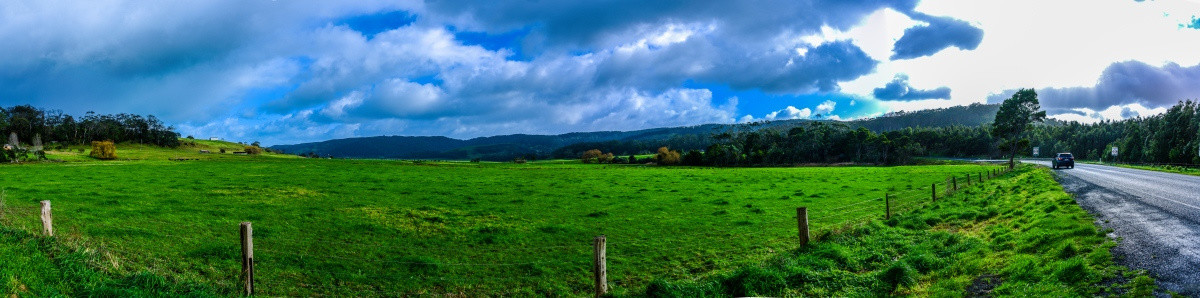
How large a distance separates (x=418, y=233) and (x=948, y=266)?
60.5 ft

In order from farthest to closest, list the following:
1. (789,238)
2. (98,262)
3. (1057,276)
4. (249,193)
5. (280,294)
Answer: (249,193) → (789,238) → (280,294) → (98,262) → (1057,276)

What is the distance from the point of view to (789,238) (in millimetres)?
20156

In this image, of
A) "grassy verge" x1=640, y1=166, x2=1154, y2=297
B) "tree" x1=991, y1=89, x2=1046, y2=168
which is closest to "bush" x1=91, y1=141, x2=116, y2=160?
"grassy verge" x1=640, y1=166, x2=1154, y2=297

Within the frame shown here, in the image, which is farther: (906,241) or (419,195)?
(419,195)

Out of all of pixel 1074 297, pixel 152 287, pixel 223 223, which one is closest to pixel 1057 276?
pixel 1074 297

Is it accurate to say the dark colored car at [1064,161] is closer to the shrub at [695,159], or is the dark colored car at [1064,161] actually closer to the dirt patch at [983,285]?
the dirt patch at [983,285]

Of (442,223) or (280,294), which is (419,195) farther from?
(280,294)

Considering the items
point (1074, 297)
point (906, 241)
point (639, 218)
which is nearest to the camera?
point (1074, 297)

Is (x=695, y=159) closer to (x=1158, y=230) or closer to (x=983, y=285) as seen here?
(x=1158, y=230)

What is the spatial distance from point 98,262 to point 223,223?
13.2 metres

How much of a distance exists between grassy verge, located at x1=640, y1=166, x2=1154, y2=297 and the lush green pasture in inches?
92.4

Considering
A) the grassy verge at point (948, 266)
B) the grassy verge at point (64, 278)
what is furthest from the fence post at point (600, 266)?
the grassy verge at point (64, 278)

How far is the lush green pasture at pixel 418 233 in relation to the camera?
14.6 meters

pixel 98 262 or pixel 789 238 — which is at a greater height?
pixel 98 262
